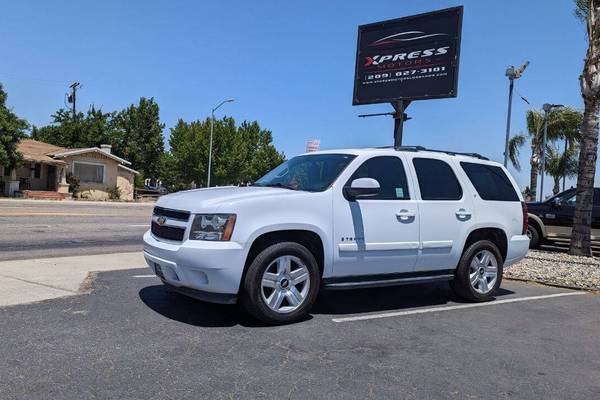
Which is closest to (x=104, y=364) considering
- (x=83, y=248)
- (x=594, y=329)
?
(x=594, y=329)

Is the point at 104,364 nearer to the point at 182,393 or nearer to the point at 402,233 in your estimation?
the point at 182,393

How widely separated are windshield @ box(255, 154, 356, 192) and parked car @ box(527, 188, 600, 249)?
10.4 meters

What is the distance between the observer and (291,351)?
15.7ft

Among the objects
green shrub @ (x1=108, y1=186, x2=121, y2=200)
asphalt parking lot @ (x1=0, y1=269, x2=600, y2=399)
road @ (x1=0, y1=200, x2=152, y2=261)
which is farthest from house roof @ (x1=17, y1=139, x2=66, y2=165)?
asphalt parking lot @ (x1=0, y1=269, x2=600, y2=399)

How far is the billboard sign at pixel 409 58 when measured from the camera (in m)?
16.2

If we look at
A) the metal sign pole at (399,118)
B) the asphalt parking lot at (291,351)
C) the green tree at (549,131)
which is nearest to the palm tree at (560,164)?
the green tree at (549,131)

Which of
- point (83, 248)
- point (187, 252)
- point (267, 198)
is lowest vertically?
point (83, 248)

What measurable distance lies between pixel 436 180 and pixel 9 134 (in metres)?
33.3

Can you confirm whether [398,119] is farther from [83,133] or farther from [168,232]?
[83,133]

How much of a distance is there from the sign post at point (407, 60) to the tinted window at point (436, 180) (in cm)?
921

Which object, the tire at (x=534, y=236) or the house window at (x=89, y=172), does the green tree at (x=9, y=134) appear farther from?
the tire at (x=534, y=236)

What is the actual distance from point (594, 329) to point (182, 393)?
4.78 metres

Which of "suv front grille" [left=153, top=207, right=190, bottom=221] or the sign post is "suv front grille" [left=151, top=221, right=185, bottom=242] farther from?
the sign post

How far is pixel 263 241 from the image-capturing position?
18.1 feet
